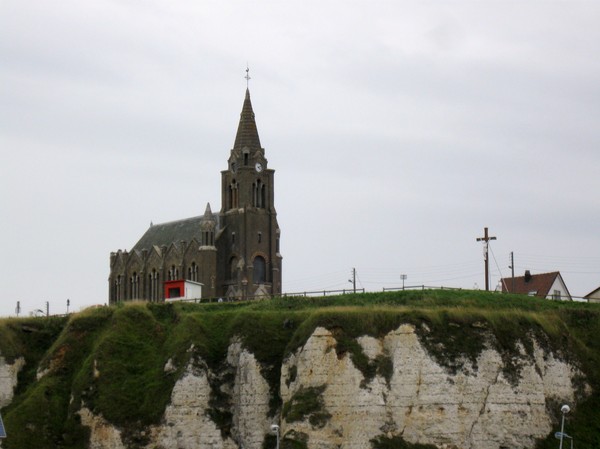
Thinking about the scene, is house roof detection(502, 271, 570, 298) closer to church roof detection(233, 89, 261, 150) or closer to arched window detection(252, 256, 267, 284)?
arched window detection(252, 256, 267, 284)

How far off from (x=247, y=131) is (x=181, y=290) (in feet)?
81.8

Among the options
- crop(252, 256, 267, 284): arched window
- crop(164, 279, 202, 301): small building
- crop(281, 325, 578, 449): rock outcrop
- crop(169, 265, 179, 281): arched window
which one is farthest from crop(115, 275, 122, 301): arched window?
crop(281, 325, 578, 449): rock outcrop

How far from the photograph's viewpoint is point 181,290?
10425 centimetres

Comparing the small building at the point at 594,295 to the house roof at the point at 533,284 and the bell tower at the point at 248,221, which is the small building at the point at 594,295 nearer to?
the house roof at the point at 533,284

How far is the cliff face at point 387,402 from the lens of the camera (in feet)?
241

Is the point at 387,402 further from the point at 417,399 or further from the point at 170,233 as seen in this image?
the point at 170,233

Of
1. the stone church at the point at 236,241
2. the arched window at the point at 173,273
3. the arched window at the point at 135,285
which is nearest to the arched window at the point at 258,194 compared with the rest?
the stone church at the point at 236,241

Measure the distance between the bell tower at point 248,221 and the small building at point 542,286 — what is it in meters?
27.4

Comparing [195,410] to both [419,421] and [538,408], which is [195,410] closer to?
[419,421]

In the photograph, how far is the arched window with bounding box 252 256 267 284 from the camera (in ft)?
395

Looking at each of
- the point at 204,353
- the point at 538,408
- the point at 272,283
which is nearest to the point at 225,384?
the point at 204,353

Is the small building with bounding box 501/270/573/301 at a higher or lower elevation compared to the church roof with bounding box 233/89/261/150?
lower

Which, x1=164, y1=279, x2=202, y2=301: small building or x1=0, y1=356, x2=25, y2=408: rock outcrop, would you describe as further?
x1=164, y1=279, x2=202, y2=301: small building

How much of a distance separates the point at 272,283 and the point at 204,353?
39.7m
